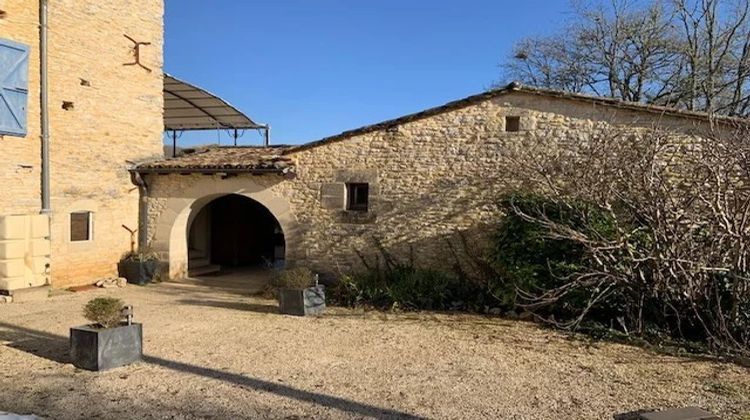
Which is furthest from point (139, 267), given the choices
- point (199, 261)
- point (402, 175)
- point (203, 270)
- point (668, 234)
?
point (668, 234)

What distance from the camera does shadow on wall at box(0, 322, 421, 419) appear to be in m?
4.57

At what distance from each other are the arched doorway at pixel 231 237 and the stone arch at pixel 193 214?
3.30 feet

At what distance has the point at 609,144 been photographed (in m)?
8.03

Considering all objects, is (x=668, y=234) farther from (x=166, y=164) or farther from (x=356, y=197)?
(x=166, y=164)

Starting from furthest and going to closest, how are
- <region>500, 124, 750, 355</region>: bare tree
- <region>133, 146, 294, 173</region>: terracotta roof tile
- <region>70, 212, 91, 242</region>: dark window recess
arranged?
<region>70, 212, 91, 242</region>: dark window recess, <region>133, 146, 294, 173</region>: terracotta roof tile, <region>500, 124, 750, 355</region>: bare tree

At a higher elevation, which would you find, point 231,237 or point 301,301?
point 231,237

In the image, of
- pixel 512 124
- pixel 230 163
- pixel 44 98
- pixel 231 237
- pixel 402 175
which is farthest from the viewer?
pixel 231 237

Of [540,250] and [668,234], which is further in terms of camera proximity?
[540,250]

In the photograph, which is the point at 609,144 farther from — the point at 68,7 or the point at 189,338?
the point at 68,7

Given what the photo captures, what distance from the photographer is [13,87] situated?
902cm

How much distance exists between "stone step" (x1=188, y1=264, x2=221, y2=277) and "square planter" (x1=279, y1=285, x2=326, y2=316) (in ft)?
16.9

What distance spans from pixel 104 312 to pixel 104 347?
0.34 m

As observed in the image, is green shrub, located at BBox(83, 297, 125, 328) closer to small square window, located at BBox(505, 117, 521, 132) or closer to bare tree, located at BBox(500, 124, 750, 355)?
bare tree, located at BBox(500, 124, 750, 355)

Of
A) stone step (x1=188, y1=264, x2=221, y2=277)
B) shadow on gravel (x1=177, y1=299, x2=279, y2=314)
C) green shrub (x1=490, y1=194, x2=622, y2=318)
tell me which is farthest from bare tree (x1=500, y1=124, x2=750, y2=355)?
stone step (x1=188, y1=264, x2=221, y2=277)
